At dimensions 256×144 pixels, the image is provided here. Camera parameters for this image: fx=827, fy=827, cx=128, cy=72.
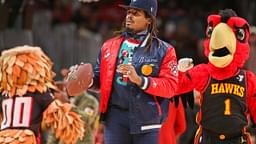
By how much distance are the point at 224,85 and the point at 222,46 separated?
0.29 metres

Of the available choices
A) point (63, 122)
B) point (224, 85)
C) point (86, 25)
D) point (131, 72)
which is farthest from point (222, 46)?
point (86, 25)

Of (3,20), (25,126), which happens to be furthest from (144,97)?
(3,20)

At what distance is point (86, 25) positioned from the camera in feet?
44.7

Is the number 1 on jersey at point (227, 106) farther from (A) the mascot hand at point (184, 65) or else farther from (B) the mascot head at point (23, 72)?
(B) the mascot head at point (23, 72)

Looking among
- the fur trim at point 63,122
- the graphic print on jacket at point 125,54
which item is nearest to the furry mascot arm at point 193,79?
the graphic print on jacket at point 125,54

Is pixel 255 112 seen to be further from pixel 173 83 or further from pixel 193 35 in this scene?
pixel 193 35

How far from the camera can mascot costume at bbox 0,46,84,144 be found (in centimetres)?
657

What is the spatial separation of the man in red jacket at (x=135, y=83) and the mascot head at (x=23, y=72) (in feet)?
2.45

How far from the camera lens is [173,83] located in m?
6.04

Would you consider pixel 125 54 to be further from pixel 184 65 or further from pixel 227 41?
pixel 227 41

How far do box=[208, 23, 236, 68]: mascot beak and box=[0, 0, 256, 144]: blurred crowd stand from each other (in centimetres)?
295

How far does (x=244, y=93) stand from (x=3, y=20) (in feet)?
17.6

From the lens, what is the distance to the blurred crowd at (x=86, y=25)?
10.7 m

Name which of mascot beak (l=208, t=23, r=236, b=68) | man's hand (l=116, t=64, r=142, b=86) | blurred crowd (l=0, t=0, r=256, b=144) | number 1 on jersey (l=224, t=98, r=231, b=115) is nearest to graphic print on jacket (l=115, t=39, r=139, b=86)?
man's hand (l=116, t=64, r=142, b=86)
